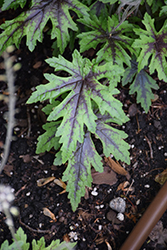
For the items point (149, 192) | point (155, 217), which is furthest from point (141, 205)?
point (155, 217)

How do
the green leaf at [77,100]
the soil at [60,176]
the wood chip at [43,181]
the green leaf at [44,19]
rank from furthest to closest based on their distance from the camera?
the wood chip at [43,181]
the soil at [60,176]
the green leaf at [44,19]
the green leaf at [77,100]

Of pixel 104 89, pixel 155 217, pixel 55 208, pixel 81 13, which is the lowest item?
pixel 155 217

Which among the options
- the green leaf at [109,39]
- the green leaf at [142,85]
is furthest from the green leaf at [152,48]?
the green leaf at [142,85]

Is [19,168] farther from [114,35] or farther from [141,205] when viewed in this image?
[114,35]

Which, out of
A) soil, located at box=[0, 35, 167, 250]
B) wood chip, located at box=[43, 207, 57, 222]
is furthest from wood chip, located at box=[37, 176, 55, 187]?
wood chip, located at box=[43, 207, 57, 222]

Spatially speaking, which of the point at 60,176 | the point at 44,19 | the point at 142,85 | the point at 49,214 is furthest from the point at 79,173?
the point at 44,19

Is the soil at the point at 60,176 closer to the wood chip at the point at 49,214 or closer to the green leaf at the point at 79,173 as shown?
the wood chip at the point at 49,214
